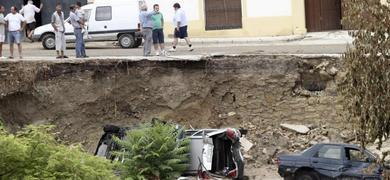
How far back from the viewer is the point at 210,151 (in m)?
19.6

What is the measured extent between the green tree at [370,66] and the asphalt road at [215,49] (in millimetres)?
13200

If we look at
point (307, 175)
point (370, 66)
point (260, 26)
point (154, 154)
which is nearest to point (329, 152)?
point (307, 175)

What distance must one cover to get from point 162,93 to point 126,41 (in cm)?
702

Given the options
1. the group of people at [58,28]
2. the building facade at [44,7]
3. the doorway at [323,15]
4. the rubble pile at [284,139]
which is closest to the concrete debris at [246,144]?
the rubble pile at [284,139]

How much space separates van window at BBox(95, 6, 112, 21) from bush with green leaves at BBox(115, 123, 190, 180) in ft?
45.3

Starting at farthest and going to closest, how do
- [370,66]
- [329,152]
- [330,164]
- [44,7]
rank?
[44,7]
[329,152]
[330,164]
[370,66]

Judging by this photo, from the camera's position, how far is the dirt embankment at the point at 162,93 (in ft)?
82.3

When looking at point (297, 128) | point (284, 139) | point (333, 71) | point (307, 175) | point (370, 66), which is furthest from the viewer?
point (297, 128)

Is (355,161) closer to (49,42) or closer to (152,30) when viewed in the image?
(152,30)

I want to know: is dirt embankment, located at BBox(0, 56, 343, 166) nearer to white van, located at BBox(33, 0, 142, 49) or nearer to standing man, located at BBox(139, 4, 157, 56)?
standing man, located at BBox(139, 4, 157, 56)

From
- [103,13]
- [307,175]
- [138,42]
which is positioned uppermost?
[103,13]

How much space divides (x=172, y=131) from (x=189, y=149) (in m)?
0.58

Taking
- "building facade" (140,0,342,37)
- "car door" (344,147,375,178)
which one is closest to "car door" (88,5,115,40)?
"building facade" (140,0,342,37)

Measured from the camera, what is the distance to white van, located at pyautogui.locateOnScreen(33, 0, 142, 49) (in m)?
32.0
